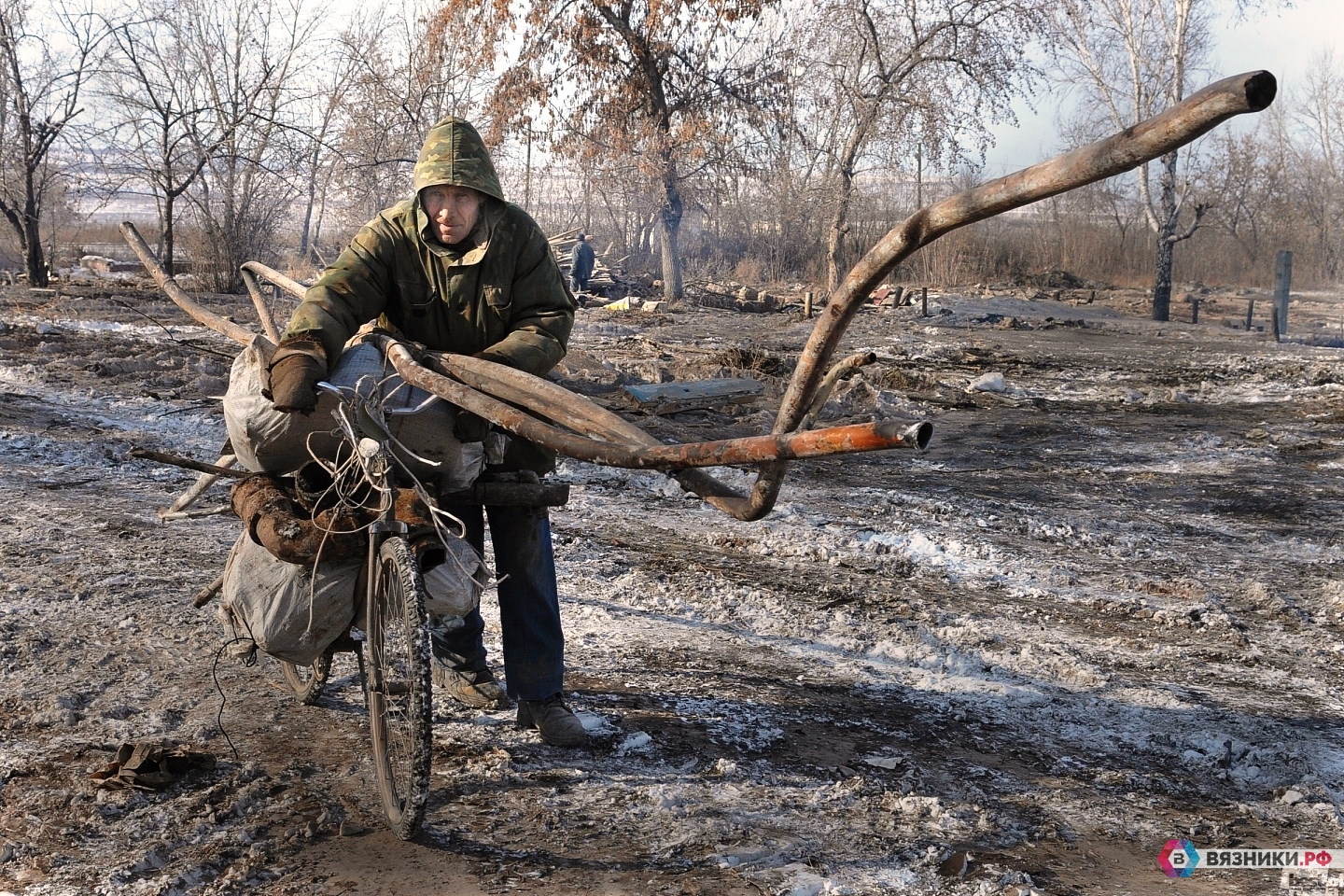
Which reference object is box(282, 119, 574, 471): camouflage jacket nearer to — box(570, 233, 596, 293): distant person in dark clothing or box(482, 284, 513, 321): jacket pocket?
box(482, 284, 513, 321): jacket pocket

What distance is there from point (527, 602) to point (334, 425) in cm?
85

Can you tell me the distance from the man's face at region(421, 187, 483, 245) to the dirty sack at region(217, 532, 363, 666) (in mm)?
1061

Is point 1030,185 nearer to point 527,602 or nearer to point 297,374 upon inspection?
point 297,374

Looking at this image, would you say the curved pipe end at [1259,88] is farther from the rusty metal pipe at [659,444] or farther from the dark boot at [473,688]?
the dark boot at [473,688]

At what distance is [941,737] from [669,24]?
74.1 feet

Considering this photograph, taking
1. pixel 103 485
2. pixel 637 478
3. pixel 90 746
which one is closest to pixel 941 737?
pixel 90 746

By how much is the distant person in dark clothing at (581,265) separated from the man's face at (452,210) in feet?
69.7

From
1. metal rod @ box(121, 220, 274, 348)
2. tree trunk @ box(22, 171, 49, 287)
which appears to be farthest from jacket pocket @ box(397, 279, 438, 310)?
tree trunk @ box(22, 171, 49, 287)

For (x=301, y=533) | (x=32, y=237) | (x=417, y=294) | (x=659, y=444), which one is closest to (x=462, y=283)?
(x=417, y=294)

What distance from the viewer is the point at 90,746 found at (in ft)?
10.8

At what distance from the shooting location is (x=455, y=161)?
128 inches

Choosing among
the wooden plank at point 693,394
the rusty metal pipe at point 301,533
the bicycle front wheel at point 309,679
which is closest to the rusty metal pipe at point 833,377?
the rusty metal pipe at point 301,533

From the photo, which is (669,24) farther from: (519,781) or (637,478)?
(519,781)

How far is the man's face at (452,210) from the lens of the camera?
3.32m
